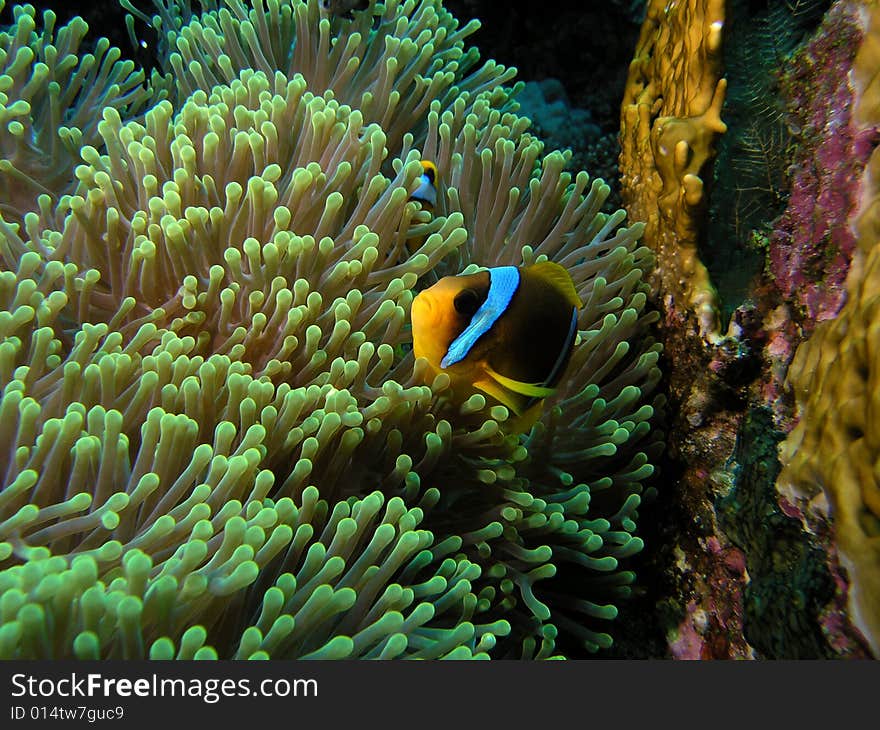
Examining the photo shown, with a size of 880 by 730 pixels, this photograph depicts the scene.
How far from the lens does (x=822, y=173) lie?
1.75 m

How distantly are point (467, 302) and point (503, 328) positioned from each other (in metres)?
0.11

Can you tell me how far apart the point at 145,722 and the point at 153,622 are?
0.24m

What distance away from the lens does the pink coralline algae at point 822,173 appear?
5.29 ft

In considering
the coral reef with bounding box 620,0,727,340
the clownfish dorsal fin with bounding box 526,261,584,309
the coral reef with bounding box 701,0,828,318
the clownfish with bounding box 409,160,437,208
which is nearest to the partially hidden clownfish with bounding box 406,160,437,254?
the clownfish with bounding box 409,160,437,208

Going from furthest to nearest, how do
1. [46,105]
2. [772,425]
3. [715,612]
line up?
1. [46,105]
2. [715,612]
3. [772,425]

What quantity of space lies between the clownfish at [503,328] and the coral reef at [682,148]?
0.69 m

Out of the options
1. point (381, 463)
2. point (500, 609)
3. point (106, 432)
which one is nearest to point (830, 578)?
point (500, 609)

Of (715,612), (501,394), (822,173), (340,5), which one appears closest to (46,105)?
(340,5)

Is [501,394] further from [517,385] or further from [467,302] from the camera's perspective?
[467,302]

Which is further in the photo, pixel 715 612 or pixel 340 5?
pixel 340 5

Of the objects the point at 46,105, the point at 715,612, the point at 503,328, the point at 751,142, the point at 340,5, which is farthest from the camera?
the point at 340,5

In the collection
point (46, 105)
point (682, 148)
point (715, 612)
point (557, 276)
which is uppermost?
point (46, 105)

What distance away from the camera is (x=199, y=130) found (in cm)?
188

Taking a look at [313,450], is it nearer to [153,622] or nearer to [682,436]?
[153,622]
